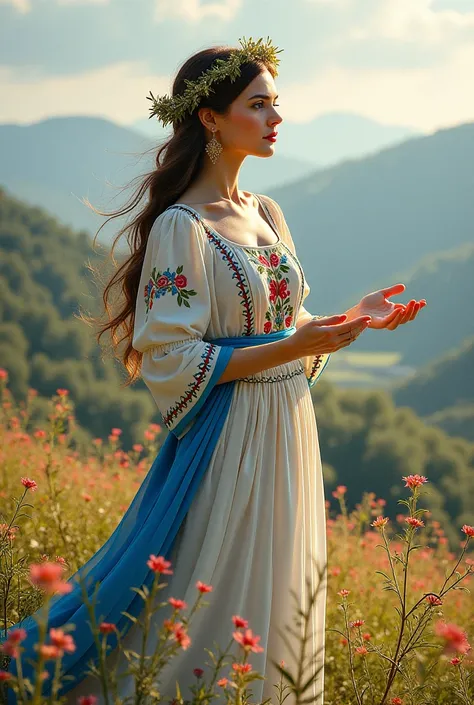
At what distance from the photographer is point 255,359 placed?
2244 millimetres

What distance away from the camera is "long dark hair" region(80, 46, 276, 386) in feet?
8.13

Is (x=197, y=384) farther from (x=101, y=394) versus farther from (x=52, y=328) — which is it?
(x=52, y=328)

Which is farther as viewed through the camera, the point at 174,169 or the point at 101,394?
the point at 101,394

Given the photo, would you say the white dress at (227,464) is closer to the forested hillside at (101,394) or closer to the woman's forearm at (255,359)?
the woman's forearm at (255,359)

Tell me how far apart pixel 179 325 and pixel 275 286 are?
1.11 feet

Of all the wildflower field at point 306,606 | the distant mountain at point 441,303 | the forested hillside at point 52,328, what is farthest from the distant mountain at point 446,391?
the wildflower field at point 306,606

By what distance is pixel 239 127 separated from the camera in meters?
2.46

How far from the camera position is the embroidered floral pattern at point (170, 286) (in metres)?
2.26

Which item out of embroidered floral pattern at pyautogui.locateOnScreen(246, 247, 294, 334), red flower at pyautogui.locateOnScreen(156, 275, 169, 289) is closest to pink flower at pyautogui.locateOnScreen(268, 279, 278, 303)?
embroidered floral pattern at pyautogui.locateOnScreen(246, 247, 294, 334)

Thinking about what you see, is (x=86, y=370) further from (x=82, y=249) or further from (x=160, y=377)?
(x=160, y=377)

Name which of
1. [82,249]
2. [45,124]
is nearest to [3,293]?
[82,249]

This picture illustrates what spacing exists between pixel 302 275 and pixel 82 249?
23.6m

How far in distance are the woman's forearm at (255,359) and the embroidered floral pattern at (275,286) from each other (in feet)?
0.57

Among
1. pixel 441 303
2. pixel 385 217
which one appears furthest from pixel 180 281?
pixel 385 217
